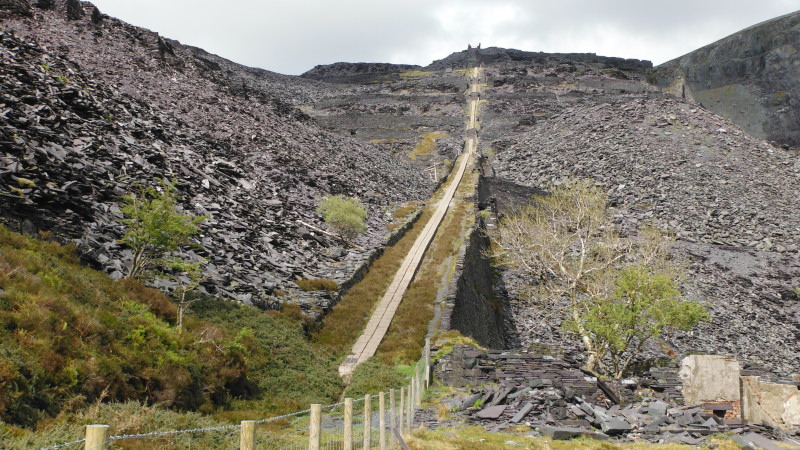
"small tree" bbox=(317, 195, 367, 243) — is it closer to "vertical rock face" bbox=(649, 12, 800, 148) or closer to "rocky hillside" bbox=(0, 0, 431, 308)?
"rocky hillside" bbox=(0, 0, 431, 308)

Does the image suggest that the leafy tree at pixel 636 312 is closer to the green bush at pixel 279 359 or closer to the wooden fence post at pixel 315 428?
the green bush at pixel 279 359

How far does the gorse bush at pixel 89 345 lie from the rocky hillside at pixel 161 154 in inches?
86.5

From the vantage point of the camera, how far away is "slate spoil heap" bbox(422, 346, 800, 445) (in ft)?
45.3

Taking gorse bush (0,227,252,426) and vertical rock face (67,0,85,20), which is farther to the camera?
vertical rock face (67,0,85,20)

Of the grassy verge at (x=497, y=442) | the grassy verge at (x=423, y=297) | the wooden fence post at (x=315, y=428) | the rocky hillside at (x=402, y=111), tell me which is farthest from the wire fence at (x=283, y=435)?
the rocky hillside at (x=402, y=111)

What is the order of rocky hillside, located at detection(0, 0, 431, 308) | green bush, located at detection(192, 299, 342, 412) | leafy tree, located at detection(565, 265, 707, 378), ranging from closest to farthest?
green bush, located at detection(192, 299, 342, 412) → rocky hillside, located at detection(0, 0, 431, 308) → leafy tree, located at detection(565, 265, 707, 378)

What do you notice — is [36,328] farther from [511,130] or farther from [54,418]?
[511,130]

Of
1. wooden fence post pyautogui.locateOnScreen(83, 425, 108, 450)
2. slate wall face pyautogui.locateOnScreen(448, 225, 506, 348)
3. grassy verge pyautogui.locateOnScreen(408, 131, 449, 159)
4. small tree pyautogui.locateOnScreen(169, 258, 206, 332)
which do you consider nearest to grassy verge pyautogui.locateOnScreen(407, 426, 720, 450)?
small tree pyautogui.locateOnScreen(169, 258, 206, 332)

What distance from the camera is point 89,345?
10.3 metres

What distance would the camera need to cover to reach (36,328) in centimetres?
938

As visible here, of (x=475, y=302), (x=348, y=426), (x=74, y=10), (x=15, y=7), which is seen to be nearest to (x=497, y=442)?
(x=348, y=426)

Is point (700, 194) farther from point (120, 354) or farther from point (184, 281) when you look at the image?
point (120, 354)

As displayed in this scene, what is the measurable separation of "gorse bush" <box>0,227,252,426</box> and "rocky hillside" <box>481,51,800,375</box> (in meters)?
19.4

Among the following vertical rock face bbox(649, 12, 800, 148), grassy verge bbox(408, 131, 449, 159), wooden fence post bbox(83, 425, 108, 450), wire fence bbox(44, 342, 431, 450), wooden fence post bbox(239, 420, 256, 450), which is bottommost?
wire fence bbox(44, 342, 431, 450)
